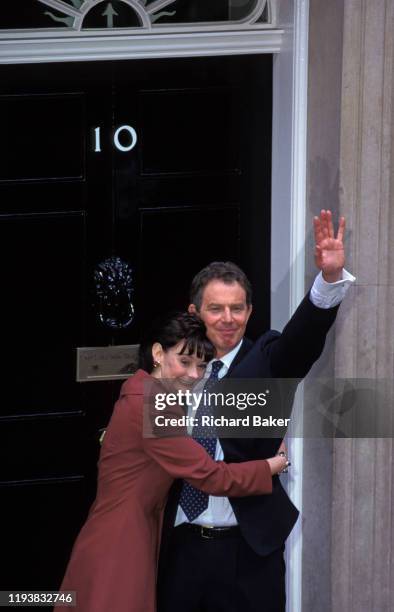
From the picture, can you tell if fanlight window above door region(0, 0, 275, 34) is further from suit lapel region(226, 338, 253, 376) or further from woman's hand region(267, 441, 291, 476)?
woman's hand region(267, 441, 291, 476)

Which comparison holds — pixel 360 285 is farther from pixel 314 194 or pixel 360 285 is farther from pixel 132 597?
pixel 132 597

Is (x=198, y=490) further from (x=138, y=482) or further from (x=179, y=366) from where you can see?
(x=179, y=366)

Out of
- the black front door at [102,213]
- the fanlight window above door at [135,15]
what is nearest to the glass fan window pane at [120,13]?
the fanlight window above door at [135,15]

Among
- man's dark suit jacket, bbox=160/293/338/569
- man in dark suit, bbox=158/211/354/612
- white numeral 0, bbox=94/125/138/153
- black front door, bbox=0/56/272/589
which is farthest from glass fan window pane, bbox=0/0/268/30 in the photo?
man's dark suit jacket, bbox=160/293/338/569

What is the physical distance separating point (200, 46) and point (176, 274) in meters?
0.99

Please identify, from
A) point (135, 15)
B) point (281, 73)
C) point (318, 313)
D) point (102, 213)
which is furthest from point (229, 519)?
point (135, 15)

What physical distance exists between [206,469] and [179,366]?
39 cm

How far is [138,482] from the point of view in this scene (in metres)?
3.72

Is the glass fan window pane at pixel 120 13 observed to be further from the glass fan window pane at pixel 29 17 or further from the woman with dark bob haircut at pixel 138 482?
the woman with dark bob haircut at pixel 138 482

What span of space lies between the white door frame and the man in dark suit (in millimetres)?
668

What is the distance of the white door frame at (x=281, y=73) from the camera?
168 inches

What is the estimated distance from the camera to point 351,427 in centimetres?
432

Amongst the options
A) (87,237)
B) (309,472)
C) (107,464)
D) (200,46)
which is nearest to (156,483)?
(107,464)

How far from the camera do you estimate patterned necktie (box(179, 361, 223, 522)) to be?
12.2 feet
